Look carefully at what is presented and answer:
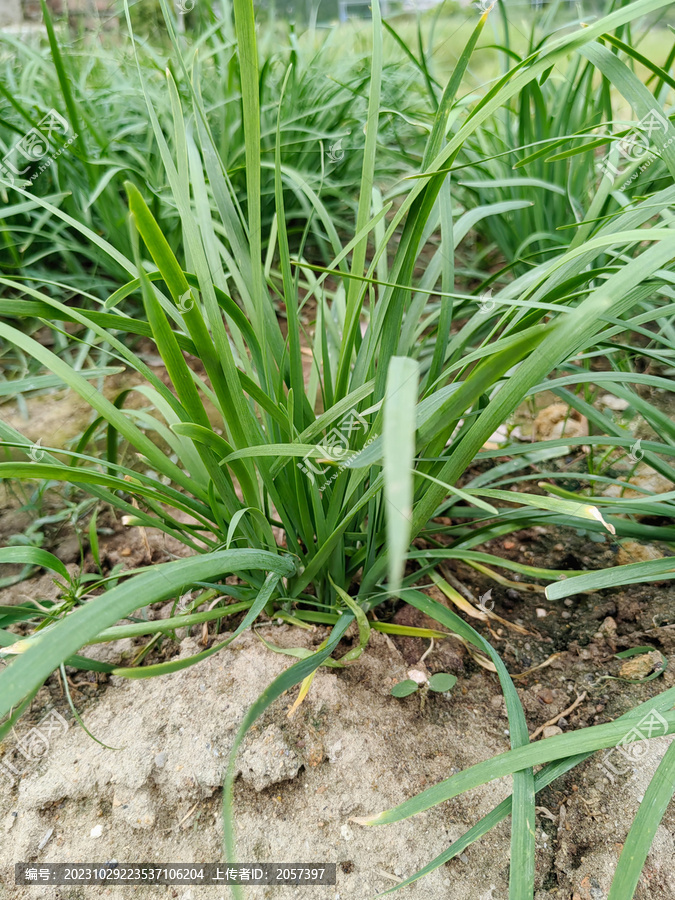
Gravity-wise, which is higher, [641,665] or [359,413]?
[359,413]

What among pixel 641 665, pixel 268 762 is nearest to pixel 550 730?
pixel 641 665

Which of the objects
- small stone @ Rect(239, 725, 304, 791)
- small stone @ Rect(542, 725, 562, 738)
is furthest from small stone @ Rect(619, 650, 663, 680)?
small stone @ Rect(239, 725, 304, 791)

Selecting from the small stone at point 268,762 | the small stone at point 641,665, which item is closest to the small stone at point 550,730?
the small stone at point 641,665

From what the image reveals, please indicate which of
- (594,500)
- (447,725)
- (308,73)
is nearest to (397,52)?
(308,73)

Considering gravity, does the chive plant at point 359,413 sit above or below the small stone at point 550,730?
above

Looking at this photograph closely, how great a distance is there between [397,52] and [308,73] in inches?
56.2

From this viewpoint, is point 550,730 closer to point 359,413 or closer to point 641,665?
point 641,665

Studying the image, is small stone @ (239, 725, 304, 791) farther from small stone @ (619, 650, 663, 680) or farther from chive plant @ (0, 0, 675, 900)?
small stone @ (619, 650, 663, 680)

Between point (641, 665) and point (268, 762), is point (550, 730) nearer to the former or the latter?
point (641, 665)

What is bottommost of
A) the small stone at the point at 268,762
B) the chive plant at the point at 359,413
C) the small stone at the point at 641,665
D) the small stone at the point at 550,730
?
the small stone at the point at 550,730

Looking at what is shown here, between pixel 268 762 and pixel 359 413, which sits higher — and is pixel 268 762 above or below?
below

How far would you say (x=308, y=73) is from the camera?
6.39 feet

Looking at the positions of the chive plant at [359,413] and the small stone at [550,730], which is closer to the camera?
the chive plant at [359,413]

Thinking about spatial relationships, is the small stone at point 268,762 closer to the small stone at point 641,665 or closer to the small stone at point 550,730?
the small stone at point 550,730
